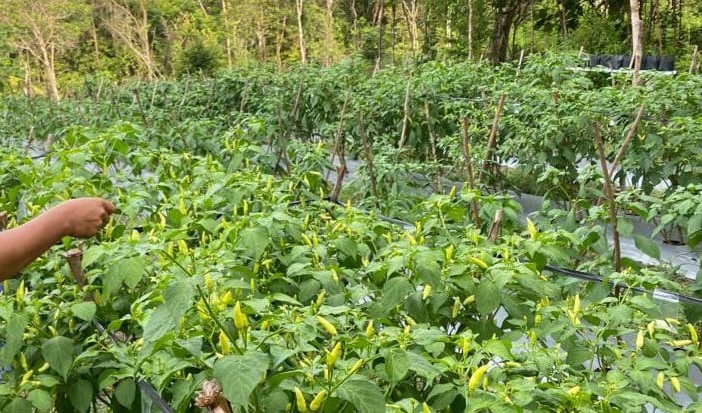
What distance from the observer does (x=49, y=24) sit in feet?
50.6

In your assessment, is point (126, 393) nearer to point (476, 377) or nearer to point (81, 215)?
point (81, 215)

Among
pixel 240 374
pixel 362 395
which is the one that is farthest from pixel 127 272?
pixel 362 395

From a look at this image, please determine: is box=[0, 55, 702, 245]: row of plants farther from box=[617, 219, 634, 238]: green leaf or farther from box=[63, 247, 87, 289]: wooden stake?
box=[63, 247, 87, 289]: wooden stake

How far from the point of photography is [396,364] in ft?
4.26

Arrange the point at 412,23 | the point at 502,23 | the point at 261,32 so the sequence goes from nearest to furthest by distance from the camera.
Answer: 1. the point at 502,23
2. the point at 412,23
3. the point at 261,32

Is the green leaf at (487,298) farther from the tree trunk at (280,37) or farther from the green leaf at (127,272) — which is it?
the tree trunk at (280,37)

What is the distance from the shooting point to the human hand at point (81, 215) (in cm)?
138

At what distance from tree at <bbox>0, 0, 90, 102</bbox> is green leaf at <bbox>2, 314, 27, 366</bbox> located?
45.8 ft

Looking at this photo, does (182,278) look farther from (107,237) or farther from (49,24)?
(49,24)

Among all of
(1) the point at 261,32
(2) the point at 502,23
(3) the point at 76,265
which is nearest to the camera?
(3) the point at 76,265

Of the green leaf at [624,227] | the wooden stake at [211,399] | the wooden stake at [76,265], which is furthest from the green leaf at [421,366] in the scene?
the green leaf at [624,227]

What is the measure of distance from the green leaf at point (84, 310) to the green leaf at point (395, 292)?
69 cm

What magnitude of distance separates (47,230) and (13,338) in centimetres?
43

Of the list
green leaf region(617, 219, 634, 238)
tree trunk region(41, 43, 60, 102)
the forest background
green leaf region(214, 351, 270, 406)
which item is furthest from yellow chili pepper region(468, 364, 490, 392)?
tree trunk region(41, 43, 60, 102)
